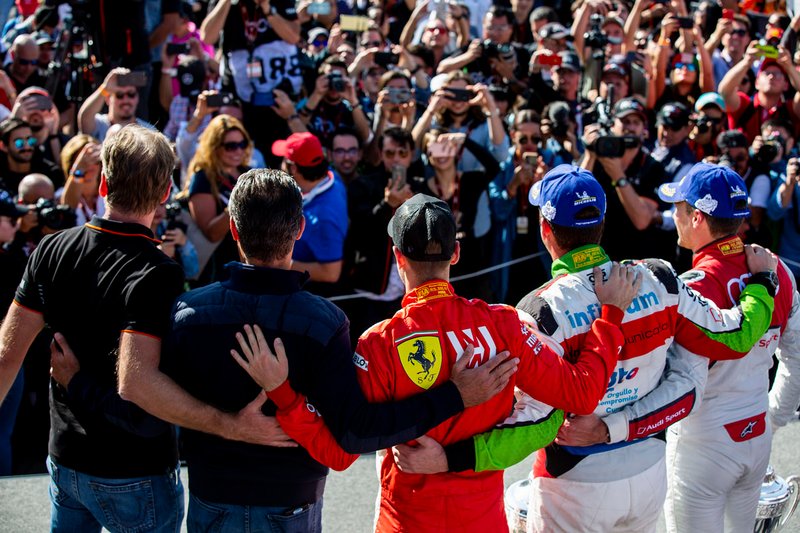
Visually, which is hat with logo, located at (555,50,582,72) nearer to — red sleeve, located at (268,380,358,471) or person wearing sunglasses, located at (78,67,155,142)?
person wearing sunglasses, located at (78,67,155,142)

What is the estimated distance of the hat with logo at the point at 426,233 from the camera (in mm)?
2490

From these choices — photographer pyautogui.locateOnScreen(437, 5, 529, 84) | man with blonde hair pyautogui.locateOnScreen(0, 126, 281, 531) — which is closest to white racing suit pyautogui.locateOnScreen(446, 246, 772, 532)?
man with blonde hair pyautogui.locateOnScreen(0, 126, 281, 531)

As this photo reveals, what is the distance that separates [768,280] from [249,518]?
6.50ft

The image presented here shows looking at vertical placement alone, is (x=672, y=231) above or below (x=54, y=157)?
below

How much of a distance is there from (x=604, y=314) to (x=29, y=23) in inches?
290

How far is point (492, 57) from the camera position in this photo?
801cm

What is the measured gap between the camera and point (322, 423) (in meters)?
2.44

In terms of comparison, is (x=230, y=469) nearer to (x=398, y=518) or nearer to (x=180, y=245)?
(x=398, y=518)

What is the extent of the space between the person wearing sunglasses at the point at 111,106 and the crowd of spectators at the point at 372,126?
0.01 metres

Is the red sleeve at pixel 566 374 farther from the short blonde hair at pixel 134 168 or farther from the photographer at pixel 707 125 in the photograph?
the photographer at pixel 707 125

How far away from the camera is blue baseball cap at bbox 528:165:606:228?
284cm

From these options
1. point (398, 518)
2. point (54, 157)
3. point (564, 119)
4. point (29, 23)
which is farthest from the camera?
point (29, 23)

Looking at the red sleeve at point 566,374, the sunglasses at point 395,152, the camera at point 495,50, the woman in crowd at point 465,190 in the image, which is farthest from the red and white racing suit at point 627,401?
the camera at point 495,50

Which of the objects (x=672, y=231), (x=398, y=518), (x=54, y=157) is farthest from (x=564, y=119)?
(x=398, y=518)
